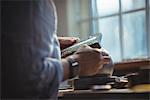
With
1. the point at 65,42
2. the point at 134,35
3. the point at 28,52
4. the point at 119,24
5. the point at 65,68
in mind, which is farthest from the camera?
the point at 119,24

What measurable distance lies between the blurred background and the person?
52.7 inches

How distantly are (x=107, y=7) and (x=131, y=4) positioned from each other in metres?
0.17

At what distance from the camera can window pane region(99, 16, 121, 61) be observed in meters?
2.19

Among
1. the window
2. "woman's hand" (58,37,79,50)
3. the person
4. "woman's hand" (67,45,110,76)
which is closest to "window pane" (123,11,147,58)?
the window

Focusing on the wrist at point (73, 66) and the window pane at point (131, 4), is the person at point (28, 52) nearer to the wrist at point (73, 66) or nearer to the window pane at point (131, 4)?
the wrist at point (73, 66)

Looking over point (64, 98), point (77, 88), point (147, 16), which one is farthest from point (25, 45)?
point (147, 16)

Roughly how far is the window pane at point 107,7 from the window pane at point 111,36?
0.05 meters

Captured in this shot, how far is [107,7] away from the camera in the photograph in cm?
229

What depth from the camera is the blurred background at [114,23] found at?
207 cm

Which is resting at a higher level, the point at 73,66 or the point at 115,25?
the point at 115,25

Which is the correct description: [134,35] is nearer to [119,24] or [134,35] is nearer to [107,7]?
[119,24]

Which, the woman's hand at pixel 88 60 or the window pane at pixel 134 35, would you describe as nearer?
the woman's hand at pixel 88 60

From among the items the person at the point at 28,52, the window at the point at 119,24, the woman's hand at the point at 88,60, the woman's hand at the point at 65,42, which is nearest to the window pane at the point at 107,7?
the window at the point at 119,24

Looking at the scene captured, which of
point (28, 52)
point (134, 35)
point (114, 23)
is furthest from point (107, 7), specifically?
point (28, 52)
